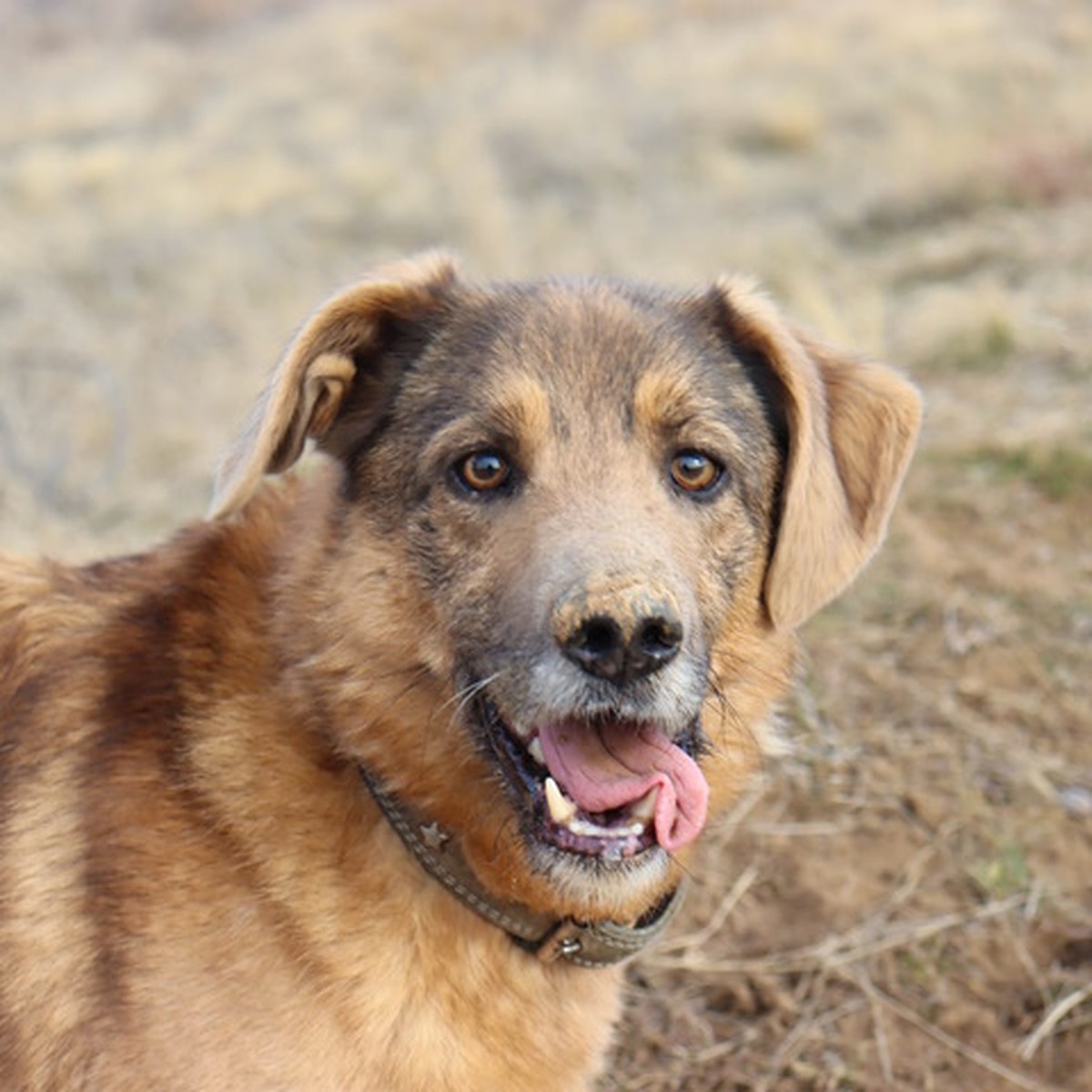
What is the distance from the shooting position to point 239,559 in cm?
299

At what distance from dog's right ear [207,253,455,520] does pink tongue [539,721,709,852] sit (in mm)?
754

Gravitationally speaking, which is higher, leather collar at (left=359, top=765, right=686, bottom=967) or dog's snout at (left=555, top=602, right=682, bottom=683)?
dog's snout at (left=555, top=602, right=682, bottom=683)

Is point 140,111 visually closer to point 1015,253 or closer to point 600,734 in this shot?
point 1015,253

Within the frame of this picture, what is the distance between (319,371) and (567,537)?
64 centimetres

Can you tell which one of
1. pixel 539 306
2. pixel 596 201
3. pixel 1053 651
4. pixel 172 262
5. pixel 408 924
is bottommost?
pixel 596 201

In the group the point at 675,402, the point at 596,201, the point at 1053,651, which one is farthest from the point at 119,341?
the point at 675,402

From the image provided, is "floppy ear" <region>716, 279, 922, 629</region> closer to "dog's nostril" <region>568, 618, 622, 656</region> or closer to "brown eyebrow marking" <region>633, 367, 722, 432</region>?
"brown eyebrow marking" <region>633, 367, 722, 432</region>

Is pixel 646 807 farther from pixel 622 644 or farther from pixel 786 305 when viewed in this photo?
pixel 786 305

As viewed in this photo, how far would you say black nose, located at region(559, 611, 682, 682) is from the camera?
2379mm

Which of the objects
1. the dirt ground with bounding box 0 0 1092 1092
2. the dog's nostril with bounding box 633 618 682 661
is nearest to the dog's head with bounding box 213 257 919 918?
the dog's nostril with bounding box 633 618 682 661

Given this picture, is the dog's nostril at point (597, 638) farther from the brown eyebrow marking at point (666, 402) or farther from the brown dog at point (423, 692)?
the brown eyebrow marking at point (666, 402)

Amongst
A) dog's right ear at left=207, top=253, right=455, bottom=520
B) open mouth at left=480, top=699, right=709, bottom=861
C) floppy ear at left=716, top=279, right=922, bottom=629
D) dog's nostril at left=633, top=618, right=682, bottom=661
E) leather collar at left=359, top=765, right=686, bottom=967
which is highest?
dog's right ear at left=207, top=253, right=455, bottom=520

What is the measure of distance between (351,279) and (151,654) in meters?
0.88

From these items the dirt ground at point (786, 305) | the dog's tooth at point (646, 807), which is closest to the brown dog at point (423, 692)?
the dog's tooth at point (646, 807)
